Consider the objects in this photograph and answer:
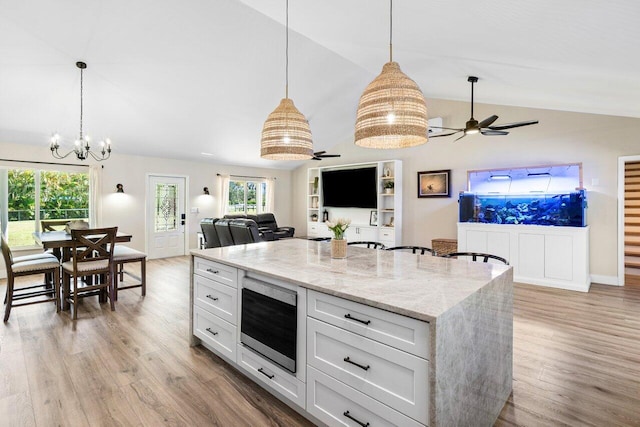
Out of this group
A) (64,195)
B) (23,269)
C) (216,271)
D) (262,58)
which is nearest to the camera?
(216,271)

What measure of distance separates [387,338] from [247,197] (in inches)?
308

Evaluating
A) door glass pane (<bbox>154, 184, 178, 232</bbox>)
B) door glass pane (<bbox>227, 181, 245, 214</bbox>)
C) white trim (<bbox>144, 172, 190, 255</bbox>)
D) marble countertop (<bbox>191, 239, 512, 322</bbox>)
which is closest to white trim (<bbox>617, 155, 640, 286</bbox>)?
marble countertop (<bbox>191, 239, 512, 322</bbox>)

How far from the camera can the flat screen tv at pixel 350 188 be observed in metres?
7.50

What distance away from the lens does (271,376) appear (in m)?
2.04

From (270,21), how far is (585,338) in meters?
4.62

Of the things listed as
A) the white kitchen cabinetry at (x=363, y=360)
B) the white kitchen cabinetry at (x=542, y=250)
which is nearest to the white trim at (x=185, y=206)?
the white kitchen cabinetry at (x=542, y=250)

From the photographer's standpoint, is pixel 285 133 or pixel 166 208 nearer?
pixel 285 133

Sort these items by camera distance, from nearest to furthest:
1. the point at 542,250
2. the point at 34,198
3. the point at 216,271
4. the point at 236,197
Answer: the point at 216,271, the point at 542,250, the point at 34,198, the point at 236,197

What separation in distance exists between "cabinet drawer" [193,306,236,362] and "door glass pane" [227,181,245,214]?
19.1 feet

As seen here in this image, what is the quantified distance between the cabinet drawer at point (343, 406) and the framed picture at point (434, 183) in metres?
5.62

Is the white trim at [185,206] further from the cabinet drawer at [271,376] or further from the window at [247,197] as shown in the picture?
the cabinet drawer at [271,376]

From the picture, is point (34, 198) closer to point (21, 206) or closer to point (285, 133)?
point (21, 206)

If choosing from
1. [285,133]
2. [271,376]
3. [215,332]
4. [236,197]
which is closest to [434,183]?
[236,197]

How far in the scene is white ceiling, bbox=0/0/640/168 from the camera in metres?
2.06
